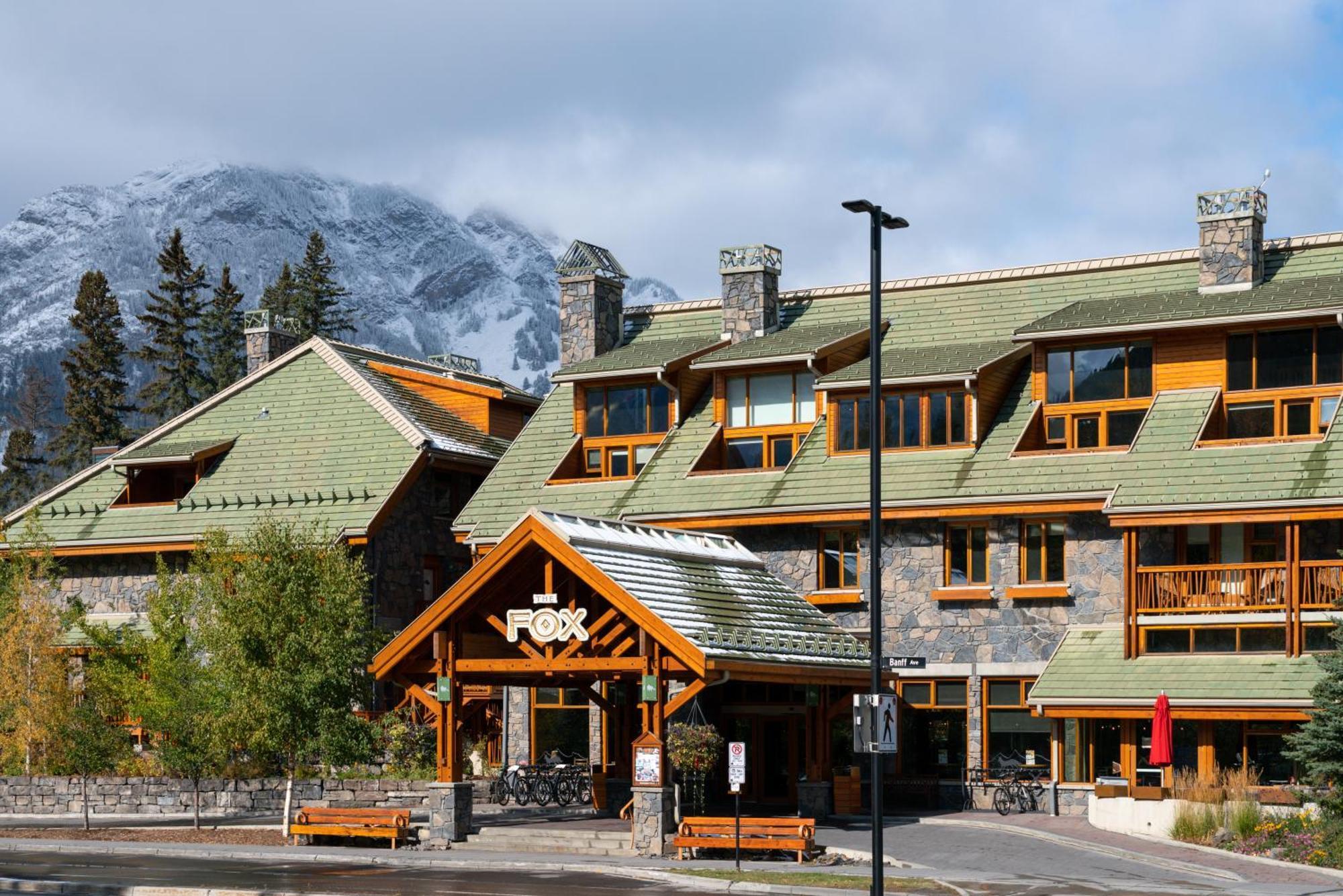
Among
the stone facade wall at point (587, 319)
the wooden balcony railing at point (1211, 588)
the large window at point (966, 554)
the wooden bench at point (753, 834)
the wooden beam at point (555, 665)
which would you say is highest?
the stone facade wall at point (587, 319)

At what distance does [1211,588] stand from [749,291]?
15.5 meters

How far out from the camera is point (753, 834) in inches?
1218

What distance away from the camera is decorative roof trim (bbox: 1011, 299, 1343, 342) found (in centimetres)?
3812

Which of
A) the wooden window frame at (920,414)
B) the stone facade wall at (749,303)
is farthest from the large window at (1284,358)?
the stone facade wall at (749,303)

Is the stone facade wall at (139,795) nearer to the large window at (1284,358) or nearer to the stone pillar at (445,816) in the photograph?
the stone pillar at (445,816)

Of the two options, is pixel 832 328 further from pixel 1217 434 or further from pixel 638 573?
pixel 638 573

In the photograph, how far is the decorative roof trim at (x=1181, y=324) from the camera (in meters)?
38.1

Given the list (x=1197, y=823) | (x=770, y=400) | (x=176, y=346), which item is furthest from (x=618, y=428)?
(x=176, y=346)

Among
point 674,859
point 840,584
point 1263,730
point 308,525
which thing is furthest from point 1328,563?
point 308,525

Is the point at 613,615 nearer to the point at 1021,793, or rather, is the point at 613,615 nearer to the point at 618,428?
the point at 1021,793

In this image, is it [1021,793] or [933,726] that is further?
[933,726]

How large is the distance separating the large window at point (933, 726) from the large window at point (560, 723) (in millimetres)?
8114

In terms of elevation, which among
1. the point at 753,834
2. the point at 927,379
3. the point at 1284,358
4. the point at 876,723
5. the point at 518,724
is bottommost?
the point at 753,834

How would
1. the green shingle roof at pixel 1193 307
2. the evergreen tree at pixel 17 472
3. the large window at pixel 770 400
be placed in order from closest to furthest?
the green shingle roof at pixel 1193 307
the large window at pixel 770 400
the evergreen tree at pixel 17 472
